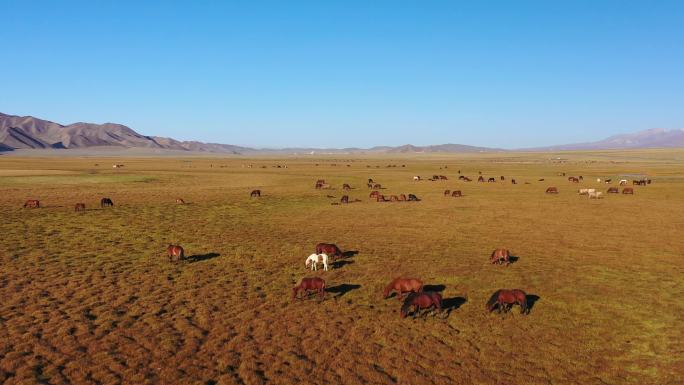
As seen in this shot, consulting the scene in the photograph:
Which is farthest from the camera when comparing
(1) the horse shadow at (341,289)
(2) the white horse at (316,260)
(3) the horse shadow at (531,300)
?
(2) the white horse at (316,260)

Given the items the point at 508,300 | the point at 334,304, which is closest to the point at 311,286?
the point at 334,304

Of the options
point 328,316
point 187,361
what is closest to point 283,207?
point 328,316

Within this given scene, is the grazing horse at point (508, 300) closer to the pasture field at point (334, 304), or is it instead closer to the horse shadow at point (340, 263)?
the pasture field at point (334, 304)

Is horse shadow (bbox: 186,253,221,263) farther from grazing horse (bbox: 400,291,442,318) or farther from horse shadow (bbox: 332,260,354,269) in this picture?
grazing horse (bbox: 400,291,442,318)

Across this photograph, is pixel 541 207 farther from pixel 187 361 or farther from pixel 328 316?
pixel 187 361

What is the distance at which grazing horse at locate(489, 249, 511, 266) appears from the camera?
57.1 ft

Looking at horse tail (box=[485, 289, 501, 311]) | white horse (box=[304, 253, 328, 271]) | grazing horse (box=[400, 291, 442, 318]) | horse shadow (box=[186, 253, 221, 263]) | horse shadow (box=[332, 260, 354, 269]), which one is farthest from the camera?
horse shadow (box=[186, 253, 221, 263])

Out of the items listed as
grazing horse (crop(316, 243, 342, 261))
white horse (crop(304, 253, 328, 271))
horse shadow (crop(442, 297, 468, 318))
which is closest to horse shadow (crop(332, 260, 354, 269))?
grazing horse (crop(316, 243, 342, 261))

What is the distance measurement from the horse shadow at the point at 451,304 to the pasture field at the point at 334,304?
0.30ft

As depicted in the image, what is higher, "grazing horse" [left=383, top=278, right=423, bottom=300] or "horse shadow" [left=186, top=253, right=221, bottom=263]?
"grazing horse" [left=383, top=278, right=423, bottom=300]

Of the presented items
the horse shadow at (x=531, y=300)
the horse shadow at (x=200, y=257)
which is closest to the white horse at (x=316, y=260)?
the horse shadow at (x=200, y=257)

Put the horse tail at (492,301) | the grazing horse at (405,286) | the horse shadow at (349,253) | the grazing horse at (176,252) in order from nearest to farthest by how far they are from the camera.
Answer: the horse tail at (492,301) → the grazing horse at (405,286) → the grazing horse at (176,252) → the horse shadow at (349,253)

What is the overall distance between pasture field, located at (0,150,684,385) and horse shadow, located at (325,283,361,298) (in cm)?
9

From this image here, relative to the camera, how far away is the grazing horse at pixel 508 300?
40.8 feet
